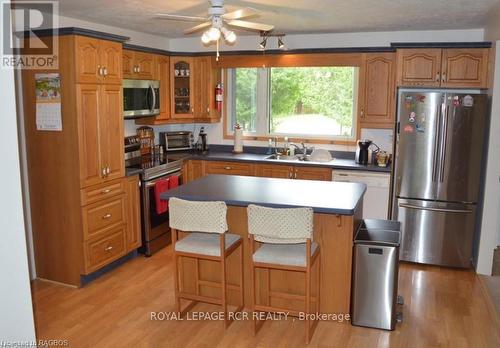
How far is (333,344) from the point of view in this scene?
3.21 m

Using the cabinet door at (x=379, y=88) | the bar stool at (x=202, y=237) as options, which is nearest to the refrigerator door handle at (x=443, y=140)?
the cabinet door at (x=379, y=88)

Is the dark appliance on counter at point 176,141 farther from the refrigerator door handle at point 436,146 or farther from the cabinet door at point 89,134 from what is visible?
the refrigerator door handle at point 436,146

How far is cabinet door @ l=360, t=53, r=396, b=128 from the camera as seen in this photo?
5145mm

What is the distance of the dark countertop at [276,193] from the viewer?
128 inches

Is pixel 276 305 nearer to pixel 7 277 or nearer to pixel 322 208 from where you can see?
pixel 322 208

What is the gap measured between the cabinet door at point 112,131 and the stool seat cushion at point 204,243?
126 cm

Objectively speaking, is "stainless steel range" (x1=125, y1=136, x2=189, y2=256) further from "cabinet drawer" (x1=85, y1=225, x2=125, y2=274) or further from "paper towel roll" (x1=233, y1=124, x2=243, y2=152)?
"paper towel roll" (x1=233, y1=124, x2=243, y2=152)

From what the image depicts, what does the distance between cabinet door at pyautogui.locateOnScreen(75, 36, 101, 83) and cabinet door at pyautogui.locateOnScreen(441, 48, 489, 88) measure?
3.42m

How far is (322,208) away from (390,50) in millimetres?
2734

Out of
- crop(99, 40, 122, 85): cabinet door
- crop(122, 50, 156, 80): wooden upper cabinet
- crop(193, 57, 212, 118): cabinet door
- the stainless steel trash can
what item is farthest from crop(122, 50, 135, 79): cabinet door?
the stainless steel trash can

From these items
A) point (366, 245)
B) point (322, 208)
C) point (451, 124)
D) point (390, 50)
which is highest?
point (390, 50)

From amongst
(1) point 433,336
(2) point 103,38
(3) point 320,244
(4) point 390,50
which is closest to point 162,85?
(2) point 103,38

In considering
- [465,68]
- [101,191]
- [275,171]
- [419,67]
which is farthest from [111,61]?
[465,68]

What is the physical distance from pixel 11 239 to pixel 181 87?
439 cm
